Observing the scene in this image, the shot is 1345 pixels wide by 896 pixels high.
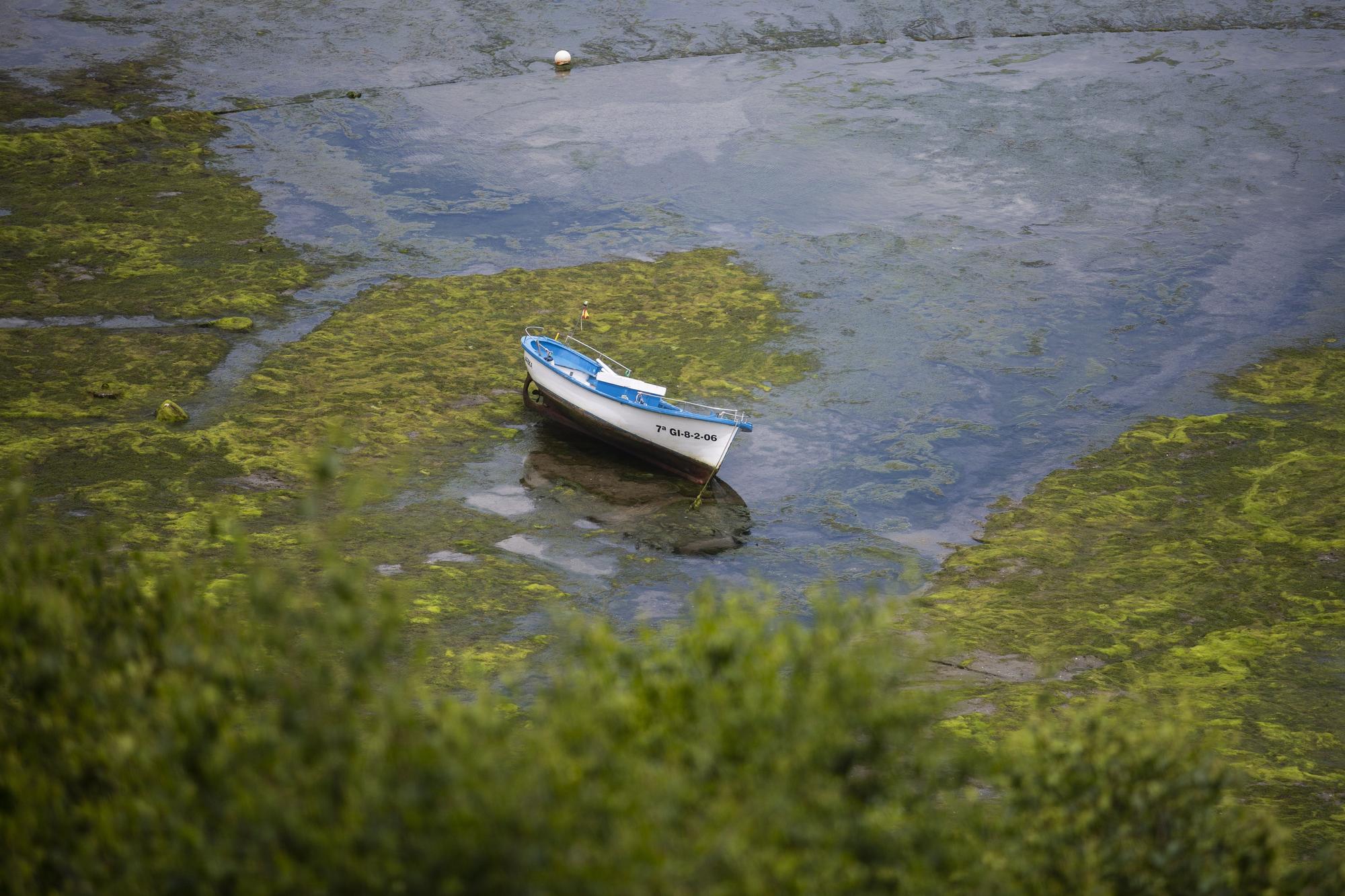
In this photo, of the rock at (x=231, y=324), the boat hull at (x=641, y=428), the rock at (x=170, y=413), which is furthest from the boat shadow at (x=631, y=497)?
the rock at (x=231, y=324)

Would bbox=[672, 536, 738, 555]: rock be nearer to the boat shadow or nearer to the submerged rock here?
the boat shadow

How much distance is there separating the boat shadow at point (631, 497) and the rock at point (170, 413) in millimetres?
5495

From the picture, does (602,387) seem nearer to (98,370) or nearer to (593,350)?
(593,350)

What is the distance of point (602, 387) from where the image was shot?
20156mm

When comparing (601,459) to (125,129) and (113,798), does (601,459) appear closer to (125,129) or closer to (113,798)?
(113,798)

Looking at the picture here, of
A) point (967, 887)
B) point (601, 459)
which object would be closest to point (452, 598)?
point (601, 459)

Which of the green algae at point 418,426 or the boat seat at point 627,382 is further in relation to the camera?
the boat seat at point 627,382

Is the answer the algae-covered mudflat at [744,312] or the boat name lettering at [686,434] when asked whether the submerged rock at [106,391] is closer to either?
the algae-covered mudflat at [744,312]

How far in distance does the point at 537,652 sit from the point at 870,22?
29.1 meters

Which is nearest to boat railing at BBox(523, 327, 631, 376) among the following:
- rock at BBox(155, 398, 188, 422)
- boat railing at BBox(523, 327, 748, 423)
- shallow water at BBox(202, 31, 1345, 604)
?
boat railing at BBox(523, 327, 748, 423)

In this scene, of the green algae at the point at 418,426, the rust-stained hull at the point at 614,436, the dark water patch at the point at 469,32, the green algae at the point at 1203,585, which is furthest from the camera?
the dark water patch at the point at 469,32

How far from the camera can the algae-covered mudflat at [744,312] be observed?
15938mm

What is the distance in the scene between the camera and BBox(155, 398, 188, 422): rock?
19.1 meters

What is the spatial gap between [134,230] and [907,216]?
17.2m
